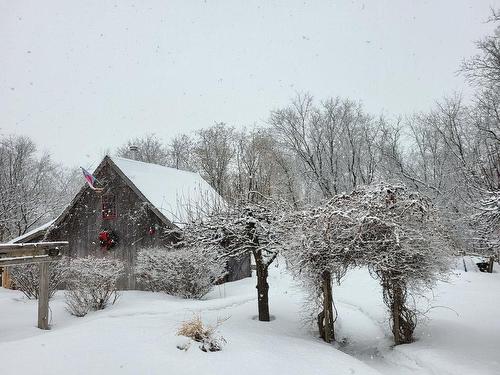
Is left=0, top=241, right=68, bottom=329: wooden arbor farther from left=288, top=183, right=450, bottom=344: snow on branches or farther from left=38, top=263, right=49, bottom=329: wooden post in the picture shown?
left=288, top=183, right=450, bottom=344: snow on branches

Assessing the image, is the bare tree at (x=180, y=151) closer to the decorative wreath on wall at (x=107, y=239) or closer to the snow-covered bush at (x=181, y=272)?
the decorative wreath on wall at (x=107, y=239)

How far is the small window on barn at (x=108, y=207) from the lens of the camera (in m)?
18.8

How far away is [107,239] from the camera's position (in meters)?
18.2

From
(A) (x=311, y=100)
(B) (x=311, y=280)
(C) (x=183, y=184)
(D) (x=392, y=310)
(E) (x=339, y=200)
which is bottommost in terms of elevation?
(D) (x=392, y=310)

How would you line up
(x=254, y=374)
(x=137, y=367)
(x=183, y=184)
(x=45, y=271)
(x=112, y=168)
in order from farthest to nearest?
(x=183, y=184)
(x=112, y=168)
(x=45, y=271)
(x=254, y=374)
(x=137, y=367)

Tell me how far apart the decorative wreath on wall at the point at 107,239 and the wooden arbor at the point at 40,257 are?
7.24 meters

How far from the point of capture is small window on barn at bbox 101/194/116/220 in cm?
1875

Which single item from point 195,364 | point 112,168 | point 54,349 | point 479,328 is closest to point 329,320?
point 479,328

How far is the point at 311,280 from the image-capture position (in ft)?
32.0

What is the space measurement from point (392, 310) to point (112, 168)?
1492 cm

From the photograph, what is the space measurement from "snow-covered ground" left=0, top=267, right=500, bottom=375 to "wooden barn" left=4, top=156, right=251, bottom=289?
3378 mm

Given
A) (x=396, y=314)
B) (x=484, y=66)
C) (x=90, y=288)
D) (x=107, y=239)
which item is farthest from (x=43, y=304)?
(x=484, y=66)

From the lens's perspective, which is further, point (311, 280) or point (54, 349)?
point (311, 280)

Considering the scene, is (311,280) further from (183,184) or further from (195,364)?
(183,184)
